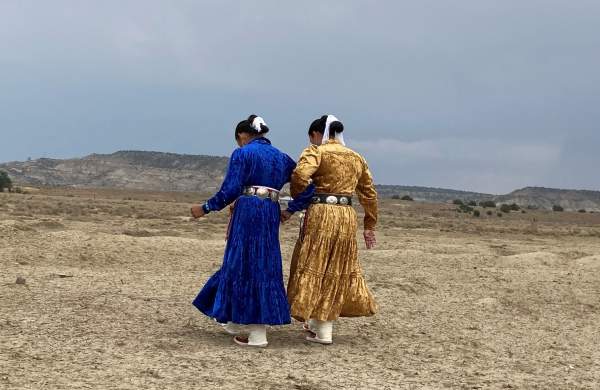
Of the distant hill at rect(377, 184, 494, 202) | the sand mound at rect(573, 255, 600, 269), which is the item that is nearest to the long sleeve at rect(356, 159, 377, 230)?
the sand mound at rect(573, 255, 600, 269)

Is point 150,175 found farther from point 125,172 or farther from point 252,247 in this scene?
point 252,247

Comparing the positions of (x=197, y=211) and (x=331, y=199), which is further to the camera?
(x=331, y=199)

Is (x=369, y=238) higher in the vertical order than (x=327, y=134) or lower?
lower

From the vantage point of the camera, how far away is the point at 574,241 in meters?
24.2

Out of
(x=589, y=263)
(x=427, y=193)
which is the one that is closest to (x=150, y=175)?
(x=427, y=193)

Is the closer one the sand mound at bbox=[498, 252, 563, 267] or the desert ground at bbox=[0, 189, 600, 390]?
the desert ground at bbox=[0, 189, 600, 390]

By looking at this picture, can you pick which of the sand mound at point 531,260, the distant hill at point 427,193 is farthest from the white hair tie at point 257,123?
the distant hill at point 427,193

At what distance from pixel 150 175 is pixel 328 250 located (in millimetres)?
96876

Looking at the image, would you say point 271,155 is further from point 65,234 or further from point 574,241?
point 574,241

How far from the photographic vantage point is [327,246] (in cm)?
608

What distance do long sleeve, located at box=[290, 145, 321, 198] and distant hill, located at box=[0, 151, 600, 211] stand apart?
89512mm

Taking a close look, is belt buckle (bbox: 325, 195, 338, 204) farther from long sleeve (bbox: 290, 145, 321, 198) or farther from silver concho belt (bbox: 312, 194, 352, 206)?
long sleeve (bbox: 290, 145, 321, 198)

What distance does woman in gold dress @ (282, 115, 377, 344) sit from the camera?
600 centimetres

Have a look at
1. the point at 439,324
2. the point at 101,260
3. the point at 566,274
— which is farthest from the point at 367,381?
the point at 566,274
